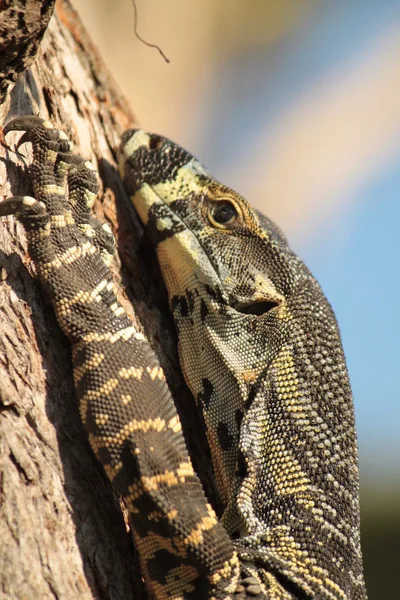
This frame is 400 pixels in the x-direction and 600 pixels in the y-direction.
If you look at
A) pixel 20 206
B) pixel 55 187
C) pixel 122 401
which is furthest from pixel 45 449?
pixel 55 187

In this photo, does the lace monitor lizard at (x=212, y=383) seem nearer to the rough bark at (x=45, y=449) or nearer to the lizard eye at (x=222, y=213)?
the lizard eye at (x=222, y=213)

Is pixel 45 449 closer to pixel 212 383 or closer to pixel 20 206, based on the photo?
pixel 20 206

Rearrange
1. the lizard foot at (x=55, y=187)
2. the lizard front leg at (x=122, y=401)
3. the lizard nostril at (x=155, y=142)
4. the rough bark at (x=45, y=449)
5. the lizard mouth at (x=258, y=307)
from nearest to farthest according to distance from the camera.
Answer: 1. the rough bark at (x=45, y=449)
2. the lizard front leg at (x=122, y=401)
3. the lizard foot at (x=55, y=187)
4. the lizard mouth at (x=258, y=307)
5. the lizard nostril at (x=155, y=142)

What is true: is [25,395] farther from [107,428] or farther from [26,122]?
[26,122]

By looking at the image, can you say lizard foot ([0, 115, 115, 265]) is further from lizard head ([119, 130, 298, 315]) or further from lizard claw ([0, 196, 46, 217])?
lizard head ([119, 130, 298, 315])

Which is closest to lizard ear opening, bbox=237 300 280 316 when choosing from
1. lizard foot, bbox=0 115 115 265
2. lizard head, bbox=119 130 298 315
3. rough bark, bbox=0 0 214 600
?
lizard head, bbox=119 130 298 315

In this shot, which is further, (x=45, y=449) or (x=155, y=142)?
(x=155, y=142)

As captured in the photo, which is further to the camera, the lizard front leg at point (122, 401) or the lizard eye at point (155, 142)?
the lizard eye at point (155, 142)

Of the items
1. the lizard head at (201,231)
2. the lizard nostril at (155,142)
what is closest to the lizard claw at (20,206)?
the lizard head at (201,231)
